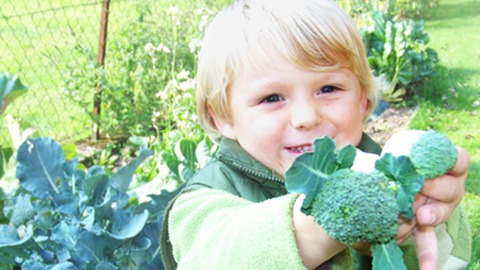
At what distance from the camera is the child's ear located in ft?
5.66

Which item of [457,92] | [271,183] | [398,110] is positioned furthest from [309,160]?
[457,92]

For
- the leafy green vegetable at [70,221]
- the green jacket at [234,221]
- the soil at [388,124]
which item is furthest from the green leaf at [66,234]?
the soil at [388,124]

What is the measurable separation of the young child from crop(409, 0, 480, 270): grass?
7.61 ft

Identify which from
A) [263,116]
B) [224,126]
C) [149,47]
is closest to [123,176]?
[224,126]

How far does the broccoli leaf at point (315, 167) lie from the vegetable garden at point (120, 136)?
3.86ft

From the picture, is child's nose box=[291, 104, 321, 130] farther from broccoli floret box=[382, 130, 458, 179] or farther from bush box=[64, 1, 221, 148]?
bush box=[64, 1, 221, 148]

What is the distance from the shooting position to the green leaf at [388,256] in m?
1.01

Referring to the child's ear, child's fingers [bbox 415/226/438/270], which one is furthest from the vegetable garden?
child's fingers [bbox 415/226/438/270]

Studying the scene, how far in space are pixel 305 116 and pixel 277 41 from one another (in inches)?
7.7

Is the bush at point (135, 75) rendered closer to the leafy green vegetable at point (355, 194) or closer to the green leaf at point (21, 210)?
the green leaf at point (21, 210)

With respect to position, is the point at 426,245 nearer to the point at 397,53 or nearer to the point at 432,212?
the point at 432,212

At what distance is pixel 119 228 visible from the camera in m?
2.16

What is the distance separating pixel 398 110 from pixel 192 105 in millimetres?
3147

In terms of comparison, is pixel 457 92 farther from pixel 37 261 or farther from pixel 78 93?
pixel 37 261
